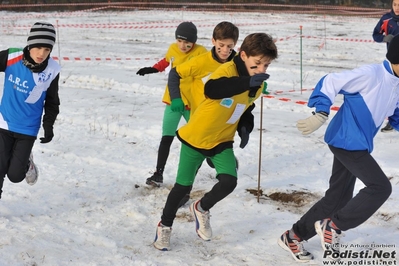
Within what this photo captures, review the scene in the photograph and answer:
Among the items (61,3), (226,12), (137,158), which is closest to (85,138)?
(137,158)

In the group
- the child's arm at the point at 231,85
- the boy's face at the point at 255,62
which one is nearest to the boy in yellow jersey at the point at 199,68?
the boy's face at the point at 255,62

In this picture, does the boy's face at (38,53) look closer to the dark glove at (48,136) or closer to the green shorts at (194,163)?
the dark glove at (48,136)

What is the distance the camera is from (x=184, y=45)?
20.0 ft

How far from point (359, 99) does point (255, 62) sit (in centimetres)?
80

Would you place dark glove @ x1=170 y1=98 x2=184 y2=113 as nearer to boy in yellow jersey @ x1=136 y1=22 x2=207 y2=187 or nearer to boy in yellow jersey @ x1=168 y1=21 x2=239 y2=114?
boy in yellow jersey @ x1=168 y1=21 x2=239 y2=114

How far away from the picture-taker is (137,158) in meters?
7.36

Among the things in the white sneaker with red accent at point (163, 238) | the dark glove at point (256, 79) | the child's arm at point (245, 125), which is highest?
the dark glove at point (256, 79)

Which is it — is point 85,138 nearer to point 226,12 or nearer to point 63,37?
point 63,37

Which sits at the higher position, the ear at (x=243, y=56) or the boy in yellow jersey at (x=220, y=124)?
the ear at (x=243, y=56)

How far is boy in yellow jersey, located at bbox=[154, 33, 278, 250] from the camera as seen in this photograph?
13.6ft

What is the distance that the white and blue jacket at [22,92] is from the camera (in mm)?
4984

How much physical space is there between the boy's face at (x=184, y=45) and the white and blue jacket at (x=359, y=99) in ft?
7.69

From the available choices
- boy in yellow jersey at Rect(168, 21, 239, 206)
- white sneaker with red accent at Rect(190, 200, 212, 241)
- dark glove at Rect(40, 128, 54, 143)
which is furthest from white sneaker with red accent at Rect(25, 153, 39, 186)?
white sneaker with red accent at Rect(190, 200, 212, 241)

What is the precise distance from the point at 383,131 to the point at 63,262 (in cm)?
577
